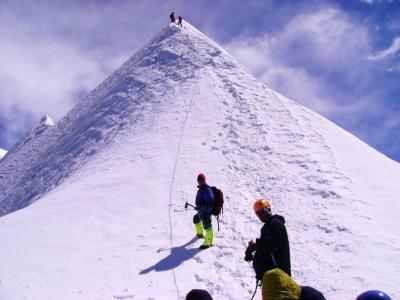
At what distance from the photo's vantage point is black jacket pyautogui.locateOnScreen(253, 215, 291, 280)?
7.09 meters

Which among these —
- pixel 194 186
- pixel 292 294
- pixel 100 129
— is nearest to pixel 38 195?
pixel 100 129

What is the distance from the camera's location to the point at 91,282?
10.4 meters

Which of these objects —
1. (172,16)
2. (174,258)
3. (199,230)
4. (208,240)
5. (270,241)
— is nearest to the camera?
(270,241)

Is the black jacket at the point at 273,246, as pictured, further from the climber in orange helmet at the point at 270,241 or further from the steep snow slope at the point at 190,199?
the steep snow slope at the point at 190,199

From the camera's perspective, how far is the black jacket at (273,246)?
23.2 feet

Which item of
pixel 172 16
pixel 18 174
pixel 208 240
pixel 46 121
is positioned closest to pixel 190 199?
pixel 208 240

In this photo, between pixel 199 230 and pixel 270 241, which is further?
pixel 199 230

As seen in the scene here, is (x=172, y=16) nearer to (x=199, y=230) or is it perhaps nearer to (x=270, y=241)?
(x=199, y=230)

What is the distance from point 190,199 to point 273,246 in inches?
Result: 355

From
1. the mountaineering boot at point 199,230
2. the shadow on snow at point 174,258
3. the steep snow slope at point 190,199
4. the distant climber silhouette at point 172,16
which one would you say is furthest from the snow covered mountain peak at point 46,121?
the shadow on snow at point 174,258

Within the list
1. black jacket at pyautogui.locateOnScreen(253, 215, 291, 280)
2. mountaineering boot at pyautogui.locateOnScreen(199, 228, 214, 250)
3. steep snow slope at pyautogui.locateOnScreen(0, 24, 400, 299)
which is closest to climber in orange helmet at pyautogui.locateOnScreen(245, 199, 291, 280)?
black jacket at pyautogui.locateOnScreen(253, 215, 291, 280)

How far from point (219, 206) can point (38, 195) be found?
15.3 m

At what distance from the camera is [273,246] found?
7.09m

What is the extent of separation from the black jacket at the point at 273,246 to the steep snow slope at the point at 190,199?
2.45 m
